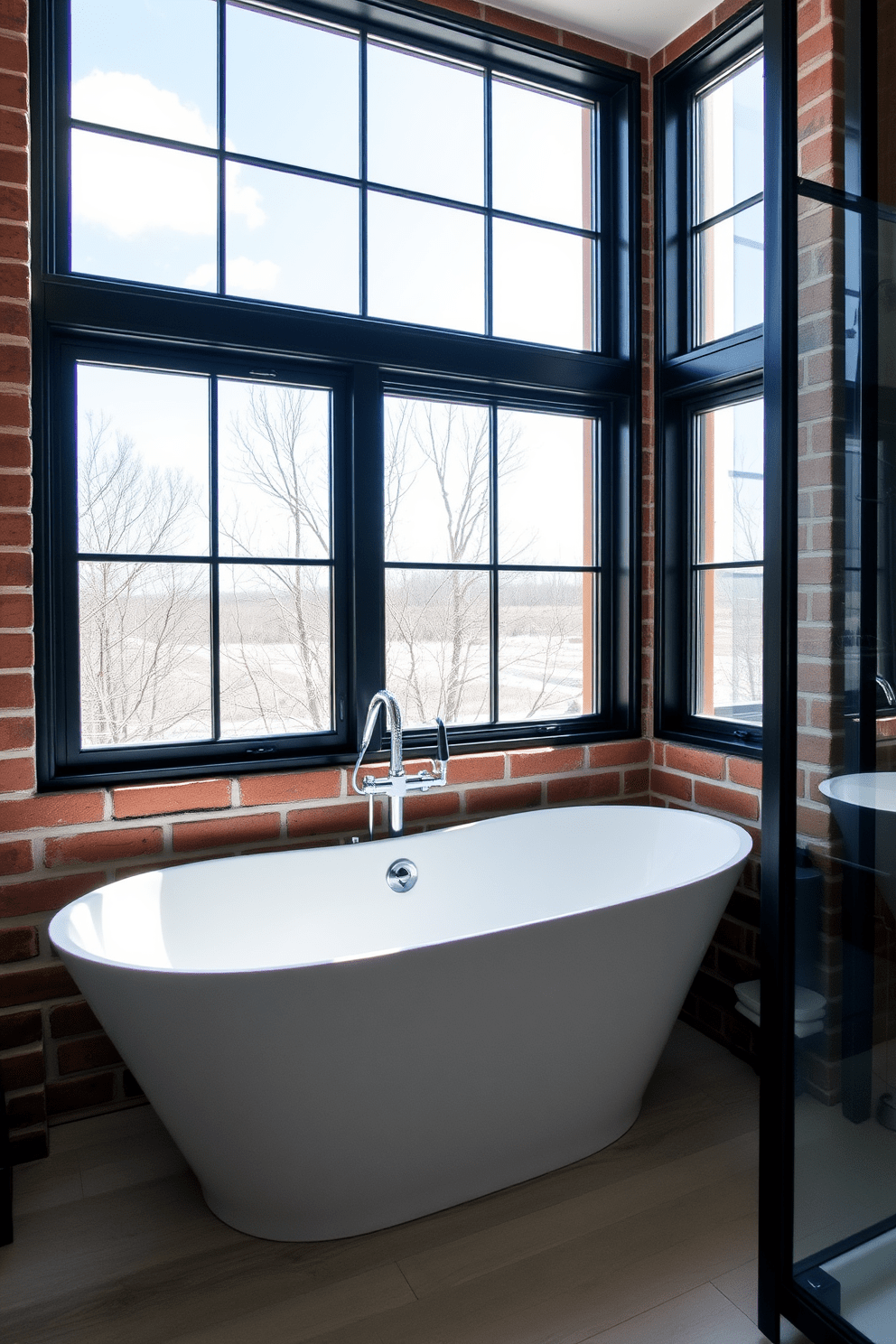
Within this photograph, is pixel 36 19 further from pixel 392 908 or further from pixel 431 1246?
pixel 431 1246

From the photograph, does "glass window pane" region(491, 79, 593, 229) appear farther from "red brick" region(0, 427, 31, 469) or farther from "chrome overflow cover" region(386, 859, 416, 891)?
"chrome overflow cover" region(386, 859, 416, 891)

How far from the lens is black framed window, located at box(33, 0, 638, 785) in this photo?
208 cm

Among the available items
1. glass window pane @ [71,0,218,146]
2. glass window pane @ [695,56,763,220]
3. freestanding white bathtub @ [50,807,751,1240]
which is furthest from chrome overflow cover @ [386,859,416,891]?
glass window pane @ [695,56,763,220]

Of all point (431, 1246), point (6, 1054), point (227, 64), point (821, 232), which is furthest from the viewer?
point (227, 64)

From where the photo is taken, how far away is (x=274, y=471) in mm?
2299

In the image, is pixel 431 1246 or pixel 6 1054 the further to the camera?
pixel 6 1054

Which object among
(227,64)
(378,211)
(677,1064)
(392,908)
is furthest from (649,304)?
(677,1064)

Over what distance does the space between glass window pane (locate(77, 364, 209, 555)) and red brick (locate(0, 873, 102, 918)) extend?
80cm

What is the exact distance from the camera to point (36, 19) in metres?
1.95

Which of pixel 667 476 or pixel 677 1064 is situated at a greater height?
pixel 667 476

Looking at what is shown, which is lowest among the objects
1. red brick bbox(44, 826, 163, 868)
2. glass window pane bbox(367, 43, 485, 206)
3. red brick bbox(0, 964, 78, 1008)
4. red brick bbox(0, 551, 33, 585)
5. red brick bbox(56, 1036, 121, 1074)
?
red brick bbox(56, 1036, 121, 1074)

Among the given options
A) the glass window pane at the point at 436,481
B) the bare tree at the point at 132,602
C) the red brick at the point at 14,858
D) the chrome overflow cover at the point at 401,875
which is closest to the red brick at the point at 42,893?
the red brick at the point at 14,858

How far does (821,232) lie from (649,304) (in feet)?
4.87

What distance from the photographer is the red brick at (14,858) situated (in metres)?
1.91
